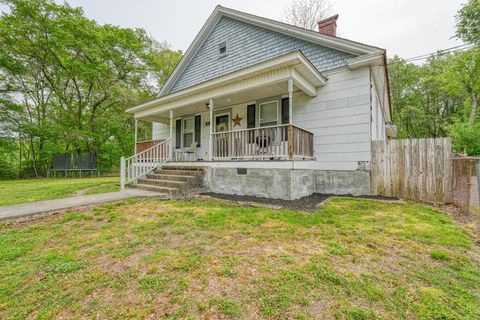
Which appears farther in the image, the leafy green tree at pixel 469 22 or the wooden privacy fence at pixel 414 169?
the leafy green tree at pixel 469 22

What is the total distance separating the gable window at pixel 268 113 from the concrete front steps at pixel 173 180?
120 inches

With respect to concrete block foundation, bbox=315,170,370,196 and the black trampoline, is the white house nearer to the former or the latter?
concrete block foundation, bbox=315,170,370,196

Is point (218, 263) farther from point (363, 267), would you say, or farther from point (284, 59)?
point (284, 59)

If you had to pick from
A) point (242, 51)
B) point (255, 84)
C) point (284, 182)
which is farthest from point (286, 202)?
point (242, 51)

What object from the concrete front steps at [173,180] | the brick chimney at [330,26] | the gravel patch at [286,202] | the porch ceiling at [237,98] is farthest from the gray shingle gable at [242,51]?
the concrete front steps at [173,180]

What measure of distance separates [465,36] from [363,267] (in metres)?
19.4

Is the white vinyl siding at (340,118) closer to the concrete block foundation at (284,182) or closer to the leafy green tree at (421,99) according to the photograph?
the concrete block foundation at (284,182)

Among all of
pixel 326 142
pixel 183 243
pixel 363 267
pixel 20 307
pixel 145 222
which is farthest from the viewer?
pixel 326 142

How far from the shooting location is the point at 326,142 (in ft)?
23.3

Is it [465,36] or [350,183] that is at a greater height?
[465,36]

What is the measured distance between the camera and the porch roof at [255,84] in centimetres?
579

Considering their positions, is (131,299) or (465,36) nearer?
(131,299)

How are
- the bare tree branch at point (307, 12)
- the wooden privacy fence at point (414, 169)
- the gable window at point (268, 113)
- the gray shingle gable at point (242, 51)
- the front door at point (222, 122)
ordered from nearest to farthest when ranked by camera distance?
the wooden privacy fence at point (414, 169)
the gray shingle gable at point (242, 51)
the gable window at point (268, 113)
the front door at point (222, 122)
the bare tree branch at point (307, 12)

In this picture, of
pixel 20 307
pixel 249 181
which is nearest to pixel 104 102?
pixel 249 181
